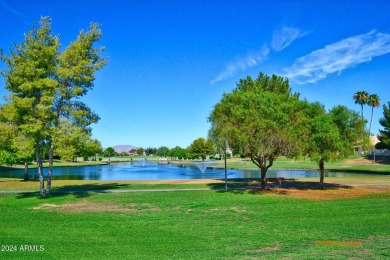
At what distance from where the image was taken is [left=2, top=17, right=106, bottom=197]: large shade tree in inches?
1113

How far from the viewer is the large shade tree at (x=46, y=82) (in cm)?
2827

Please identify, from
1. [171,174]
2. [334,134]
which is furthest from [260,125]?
[171,174]

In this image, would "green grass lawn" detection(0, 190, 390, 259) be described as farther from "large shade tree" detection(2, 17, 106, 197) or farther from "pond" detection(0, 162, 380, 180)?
"pond" detection(0, 162, 380, 180)

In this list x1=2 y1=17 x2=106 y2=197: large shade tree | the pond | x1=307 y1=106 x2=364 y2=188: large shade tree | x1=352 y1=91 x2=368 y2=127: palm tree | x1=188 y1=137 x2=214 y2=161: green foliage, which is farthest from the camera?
x1=188 y1=137 x2=214 y2=161: green foliage

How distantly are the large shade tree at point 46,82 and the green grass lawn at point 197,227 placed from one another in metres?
5.88

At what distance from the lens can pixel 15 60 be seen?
2881cm

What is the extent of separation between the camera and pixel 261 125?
96.5 ft

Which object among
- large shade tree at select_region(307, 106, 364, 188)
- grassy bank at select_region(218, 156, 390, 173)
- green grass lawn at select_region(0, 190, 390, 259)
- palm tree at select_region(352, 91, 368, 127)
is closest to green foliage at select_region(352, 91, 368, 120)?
palm tree at select_region(352, 91, 368, 127)

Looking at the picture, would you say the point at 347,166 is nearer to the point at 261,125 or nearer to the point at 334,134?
the point at 334,134

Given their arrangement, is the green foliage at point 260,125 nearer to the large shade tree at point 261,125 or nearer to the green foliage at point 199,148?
the large shade tree at point 261,125

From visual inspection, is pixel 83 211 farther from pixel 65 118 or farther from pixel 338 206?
pixel 338 206

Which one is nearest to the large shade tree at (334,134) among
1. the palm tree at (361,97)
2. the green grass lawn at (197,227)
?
the green grass lawn at (197,227)

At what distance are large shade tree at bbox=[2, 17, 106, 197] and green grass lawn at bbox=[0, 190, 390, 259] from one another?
588 centimetres

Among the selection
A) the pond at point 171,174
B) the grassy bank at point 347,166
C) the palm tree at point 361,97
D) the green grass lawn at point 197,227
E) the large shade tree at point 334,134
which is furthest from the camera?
the palm tree at point 361,97
